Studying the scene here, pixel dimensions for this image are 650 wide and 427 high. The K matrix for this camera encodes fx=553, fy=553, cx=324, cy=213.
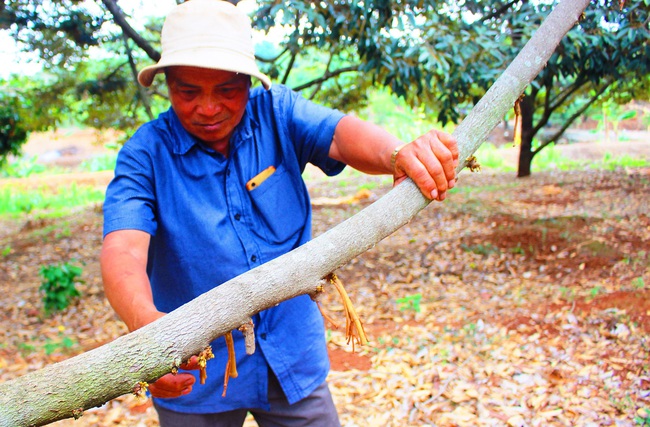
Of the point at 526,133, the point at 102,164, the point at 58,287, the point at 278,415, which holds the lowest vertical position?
the point at 278,415

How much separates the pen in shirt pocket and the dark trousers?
61 cm

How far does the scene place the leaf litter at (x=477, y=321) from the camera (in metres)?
3.23

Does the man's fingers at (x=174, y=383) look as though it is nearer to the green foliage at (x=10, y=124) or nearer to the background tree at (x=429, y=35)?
the background tree at (x=429, y=35)

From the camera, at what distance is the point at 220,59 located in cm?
148

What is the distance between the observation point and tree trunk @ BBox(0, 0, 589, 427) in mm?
853

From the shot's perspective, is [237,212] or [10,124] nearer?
[237,212]

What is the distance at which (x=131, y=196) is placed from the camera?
1.50m

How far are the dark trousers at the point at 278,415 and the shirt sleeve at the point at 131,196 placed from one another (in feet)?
2.09

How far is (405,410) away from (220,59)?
8.22 feet

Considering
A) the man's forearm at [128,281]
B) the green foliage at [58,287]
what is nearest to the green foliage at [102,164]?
the green foliage at [58,287]

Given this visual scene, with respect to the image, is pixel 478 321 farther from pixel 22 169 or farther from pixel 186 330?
pixel 22 169

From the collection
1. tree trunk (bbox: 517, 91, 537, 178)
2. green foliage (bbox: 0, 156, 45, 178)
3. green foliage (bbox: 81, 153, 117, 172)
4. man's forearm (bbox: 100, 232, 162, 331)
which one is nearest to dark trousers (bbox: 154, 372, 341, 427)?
man's forearm (bbox: 100, 232, 162, 331)

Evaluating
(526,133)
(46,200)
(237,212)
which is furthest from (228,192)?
(46,200)

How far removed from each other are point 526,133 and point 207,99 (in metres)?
8.90
